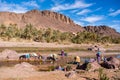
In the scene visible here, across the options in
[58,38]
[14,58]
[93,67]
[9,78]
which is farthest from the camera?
[58,38]

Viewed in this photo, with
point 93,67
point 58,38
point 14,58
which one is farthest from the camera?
point 58,38

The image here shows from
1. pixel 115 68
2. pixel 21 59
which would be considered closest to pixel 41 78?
pixel 115 68

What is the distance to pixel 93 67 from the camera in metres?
25.6

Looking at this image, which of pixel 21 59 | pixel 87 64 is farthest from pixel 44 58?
pixel 87 64

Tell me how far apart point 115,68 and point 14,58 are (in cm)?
1661

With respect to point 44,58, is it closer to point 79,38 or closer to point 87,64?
point 87,64

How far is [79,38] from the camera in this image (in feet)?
345

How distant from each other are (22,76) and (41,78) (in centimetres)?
181

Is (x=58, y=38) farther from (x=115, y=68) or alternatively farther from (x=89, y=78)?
(x=89, y=78)

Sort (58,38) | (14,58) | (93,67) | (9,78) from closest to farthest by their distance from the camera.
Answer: (9,78) → (93,67) → (14,58) → (58,38)

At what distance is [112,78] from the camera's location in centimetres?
2041

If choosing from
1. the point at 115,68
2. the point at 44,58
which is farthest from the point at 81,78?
the point at 44,58

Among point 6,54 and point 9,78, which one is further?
point 6,54

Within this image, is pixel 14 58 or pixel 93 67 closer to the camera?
pixel 93 67
